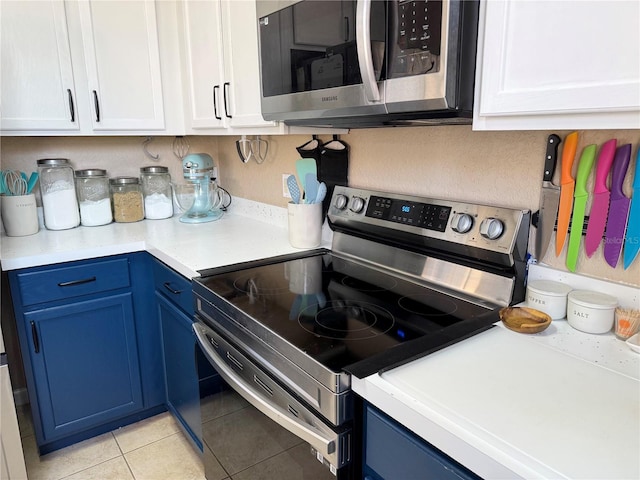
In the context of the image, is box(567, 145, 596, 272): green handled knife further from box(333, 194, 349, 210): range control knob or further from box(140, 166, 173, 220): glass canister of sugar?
box(140, 166, 173, 220): glass canister of sugar

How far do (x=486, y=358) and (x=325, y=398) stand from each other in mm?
329

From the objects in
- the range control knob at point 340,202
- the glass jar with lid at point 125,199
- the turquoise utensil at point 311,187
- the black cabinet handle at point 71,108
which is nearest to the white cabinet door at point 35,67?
the black cabinet handle at point 71,108

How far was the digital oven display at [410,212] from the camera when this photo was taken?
128cm

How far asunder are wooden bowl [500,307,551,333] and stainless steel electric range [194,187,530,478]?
0.13 feet

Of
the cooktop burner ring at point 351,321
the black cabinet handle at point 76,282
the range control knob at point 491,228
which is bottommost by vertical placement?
the black cabinet handle at point 76,282

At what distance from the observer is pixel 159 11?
6.75 feet

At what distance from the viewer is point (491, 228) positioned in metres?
1.14

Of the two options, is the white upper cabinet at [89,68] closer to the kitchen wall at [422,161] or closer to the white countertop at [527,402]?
the kitchen wall at [422,161]

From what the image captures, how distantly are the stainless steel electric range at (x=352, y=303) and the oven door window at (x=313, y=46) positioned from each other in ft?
1.44

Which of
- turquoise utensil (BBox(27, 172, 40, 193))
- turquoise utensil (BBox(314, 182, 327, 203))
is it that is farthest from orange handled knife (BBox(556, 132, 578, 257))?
turquoise utensil (BBox(27, 172, 40, 193))

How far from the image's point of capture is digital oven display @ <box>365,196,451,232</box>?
128 cm

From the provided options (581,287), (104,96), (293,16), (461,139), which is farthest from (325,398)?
(104,96)

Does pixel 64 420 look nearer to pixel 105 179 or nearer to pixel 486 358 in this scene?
pixel 105 179

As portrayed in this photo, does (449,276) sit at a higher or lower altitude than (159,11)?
lower
